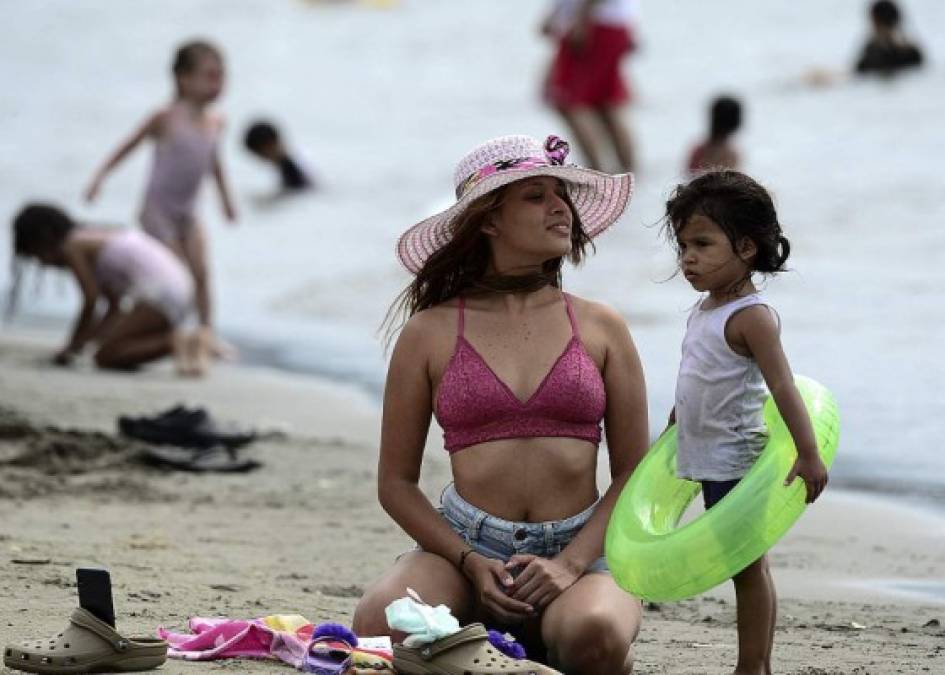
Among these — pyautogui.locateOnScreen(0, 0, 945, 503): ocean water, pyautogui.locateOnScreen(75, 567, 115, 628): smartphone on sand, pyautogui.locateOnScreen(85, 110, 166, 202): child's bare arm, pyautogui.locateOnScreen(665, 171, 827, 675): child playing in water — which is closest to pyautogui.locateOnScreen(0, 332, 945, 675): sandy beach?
pyautogui.locateOnScreen(75, 567, 115, 628): smartphone on sand

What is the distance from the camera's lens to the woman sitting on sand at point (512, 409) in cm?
452

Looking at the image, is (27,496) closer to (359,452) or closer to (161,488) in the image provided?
(161,488)

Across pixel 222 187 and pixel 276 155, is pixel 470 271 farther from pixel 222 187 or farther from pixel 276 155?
pixel 276 155

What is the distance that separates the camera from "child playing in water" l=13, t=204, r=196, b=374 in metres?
10.5

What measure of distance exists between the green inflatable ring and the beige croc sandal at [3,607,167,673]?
Answer: 3.50 ft

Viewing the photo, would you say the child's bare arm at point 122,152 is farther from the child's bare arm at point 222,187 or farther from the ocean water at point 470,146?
the ocean water at point 470,146

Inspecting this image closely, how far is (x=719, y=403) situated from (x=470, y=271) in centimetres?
76

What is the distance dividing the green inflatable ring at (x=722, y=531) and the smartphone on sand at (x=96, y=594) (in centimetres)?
112

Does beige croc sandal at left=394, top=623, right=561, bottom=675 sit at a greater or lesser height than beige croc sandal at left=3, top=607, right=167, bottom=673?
greater

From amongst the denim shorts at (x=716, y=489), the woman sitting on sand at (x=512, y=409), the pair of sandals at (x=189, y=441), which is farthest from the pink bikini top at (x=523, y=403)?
the pair of sandals at (x=189, y=441)

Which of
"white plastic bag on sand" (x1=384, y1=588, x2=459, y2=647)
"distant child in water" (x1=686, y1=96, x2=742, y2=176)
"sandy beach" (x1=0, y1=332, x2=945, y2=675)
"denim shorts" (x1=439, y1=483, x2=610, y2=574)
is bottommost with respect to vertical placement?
"sandy beach" (x1=0, y1=332, x2=945, y2=675)

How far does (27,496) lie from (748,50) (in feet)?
66.8

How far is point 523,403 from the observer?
4570 mm

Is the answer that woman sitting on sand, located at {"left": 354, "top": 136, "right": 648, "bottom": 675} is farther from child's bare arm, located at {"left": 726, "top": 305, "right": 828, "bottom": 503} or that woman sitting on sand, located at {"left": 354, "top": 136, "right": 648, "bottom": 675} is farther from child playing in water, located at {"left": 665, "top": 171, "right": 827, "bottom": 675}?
child's bare arm, located at {"left": 726, "top": 305, "right": 828, "bottom": 503}
